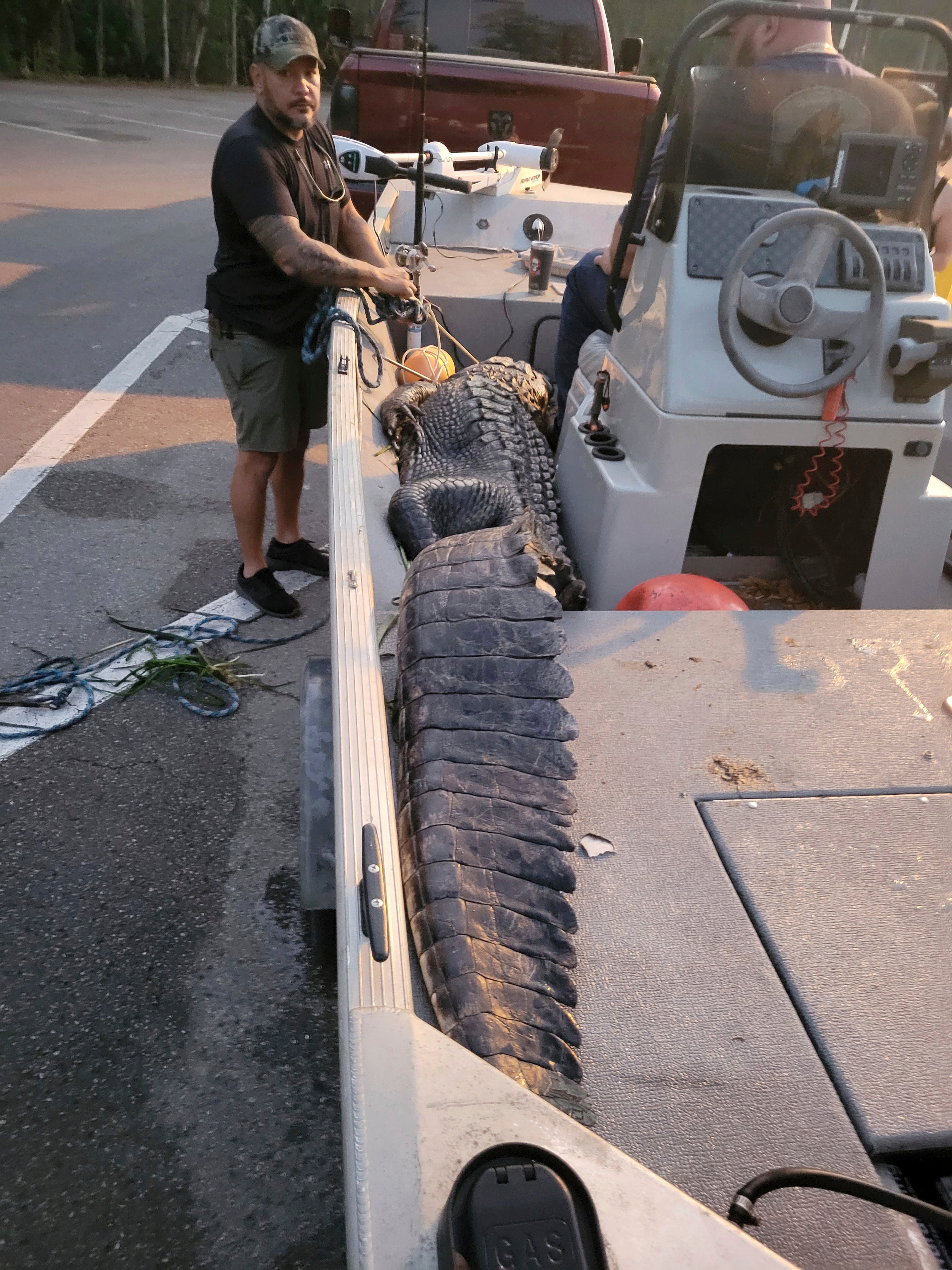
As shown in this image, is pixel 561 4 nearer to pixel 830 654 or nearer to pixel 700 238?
pixel 700 238

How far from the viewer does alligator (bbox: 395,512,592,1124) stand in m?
1.24

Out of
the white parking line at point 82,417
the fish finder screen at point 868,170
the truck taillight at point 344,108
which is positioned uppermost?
the truck taillight at point 344,108

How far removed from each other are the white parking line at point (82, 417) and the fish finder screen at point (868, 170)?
3362mm

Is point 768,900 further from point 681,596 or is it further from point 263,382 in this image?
point 263,382

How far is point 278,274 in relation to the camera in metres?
3.16

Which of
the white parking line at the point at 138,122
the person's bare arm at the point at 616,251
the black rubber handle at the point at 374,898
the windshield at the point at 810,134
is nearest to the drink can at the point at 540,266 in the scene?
the person's bare arm at the point at 616,251

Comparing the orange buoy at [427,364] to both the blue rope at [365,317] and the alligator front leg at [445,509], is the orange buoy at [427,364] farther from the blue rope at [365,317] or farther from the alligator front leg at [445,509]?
the alligator front leg at [445,509]

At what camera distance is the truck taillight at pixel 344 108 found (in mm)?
6438

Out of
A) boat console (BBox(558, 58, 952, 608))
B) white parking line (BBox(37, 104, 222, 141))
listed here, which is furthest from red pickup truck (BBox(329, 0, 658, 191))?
white parking line (BBox(37, 104, 222, 141))

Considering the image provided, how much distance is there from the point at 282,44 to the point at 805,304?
6.00 feet

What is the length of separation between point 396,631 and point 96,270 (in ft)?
22.7

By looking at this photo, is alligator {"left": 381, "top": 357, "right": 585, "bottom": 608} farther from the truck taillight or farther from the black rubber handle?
the truck taillight

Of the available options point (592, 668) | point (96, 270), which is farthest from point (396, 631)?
point (96, 270)

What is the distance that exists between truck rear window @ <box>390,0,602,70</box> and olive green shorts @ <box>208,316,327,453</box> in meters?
4.88
